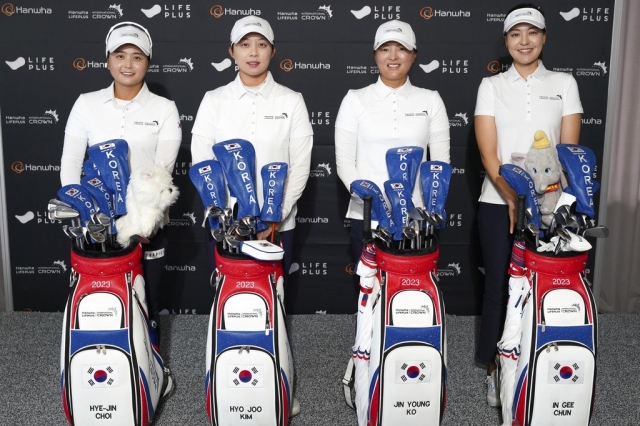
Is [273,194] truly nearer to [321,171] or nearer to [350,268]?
[321,171]

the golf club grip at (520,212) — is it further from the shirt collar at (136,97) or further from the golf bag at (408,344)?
the shirt collar at (136,97)

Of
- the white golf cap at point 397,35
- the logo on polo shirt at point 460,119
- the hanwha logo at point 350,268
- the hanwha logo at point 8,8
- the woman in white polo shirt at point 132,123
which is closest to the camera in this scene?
the white golf cap at point 397,35

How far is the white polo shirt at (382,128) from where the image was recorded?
2717mm

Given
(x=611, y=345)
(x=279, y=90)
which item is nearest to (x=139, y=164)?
(x=279, y=90)

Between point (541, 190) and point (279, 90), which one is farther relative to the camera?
point (279, 90)

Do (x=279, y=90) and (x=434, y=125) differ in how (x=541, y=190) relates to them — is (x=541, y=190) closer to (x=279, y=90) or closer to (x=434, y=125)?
(x=434, y=125)

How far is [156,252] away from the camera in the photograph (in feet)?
9.06

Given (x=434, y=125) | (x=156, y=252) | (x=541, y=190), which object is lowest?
(x=156, y=252)

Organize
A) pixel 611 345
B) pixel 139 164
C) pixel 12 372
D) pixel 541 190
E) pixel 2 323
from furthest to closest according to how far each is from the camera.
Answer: pixel 2 323
pixel 611 345
pixel 12 372
pixel 139 164
pixel 541 190

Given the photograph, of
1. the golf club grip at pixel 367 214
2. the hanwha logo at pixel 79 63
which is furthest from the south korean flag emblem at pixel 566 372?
the hanwha logo at pixel 79 63

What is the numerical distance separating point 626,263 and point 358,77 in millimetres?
1758

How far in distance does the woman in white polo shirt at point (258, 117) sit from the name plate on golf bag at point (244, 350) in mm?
401

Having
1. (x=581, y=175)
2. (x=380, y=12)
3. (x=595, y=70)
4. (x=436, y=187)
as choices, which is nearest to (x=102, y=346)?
(x=436, y=187)

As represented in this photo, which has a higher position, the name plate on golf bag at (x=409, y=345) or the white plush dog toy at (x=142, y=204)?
the white plush dog toy at (x=142, y=204)
